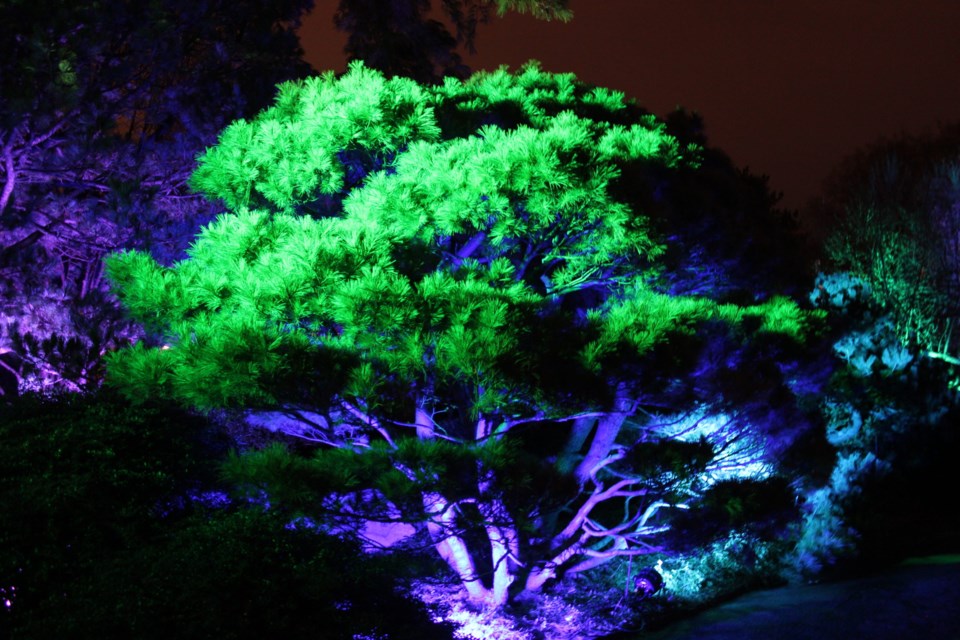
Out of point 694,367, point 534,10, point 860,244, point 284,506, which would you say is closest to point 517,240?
point 694,367

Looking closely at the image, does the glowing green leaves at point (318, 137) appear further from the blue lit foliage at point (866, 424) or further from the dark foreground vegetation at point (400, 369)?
the blue lit foliage at point (866, 424)

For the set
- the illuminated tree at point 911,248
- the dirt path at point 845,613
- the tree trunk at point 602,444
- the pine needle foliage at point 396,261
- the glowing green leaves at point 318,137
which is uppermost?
the illuminated tree at point 911,248

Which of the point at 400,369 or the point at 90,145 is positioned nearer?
the point at 400,369

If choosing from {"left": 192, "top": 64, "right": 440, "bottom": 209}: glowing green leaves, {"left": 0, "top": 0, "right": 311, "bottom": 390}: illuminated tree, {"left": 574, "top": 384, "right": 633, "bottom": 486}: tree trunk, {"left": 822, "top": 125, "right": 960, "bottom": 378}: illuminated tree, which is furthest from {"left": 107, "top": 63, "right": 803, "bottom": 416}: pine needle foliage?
{"left": 822, "top": 125, "right": 960, "bottom": 378}: illuminated tree

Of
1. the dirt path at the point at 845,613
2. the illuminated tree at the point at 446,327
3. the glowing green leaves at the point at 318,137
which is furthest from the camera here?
the glowing green leaves at the point at 318,137

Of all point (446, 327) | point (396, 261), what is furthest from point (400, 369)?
point (396, 261)

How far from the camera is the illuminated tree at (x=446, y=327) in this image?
3836 mm

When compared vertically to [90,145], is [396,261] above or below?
below

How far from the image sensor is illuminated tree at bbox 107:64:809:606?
151 inches

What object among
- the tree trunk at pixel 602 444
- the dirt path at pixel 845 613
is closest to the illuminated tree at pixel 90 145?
the tree trunk at pixel 602 444

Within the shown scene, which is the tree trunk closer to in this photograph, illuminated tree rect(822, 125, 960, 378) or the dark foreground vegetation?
the dark foreground vegetation

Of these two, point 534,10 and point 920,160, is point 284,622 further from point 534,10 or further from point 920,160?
point 920,160

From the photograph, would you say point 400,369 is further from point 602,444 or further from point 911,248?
point 911,248

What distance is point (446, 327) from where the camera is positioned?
3.97 meters
